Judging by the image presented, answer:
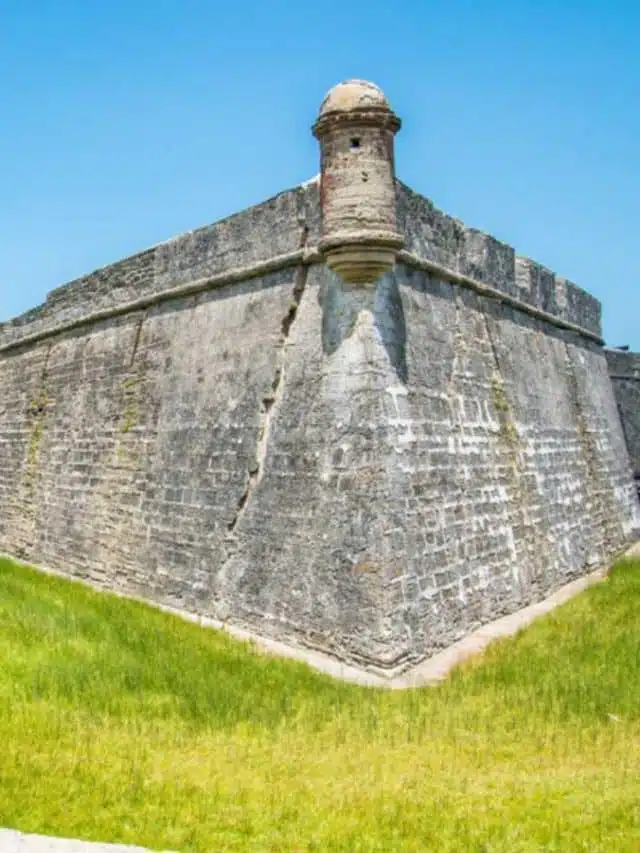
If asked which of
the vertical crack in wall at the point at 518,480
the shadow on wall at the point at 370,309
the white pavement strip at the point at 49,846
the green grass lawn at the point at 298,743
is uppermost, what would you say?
the shadow on wall at the point at 370,309

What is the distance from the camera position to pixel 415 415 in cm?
902

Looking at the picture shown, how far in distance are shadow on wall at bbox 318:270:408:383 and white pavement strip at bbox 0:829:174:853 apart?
19.7 feet

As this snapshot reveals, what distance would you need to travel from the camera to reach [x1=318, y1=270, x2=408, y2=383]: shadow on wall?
868 cm

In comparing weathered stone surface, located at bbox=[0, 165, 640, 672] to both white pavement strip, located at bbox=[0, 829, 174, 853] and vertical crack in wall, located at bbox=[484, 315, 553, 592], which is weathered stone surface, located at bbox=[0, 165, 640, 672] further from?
white pavement strip, located at bbox=[0, 829, 174, 853]

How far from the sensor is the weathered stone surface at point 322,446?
331 inches

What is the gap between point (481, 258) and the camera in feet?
37.7

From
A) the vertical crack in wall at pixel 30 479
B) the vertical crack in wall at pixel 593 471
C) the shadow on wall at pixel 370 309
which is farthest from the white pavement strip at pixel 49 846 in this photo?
the vertical crack in wall at pixel 593 471

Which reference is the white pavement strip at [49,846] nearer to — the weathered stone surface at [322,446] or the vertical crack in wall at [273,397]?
the weathered stone surface at [322,446]

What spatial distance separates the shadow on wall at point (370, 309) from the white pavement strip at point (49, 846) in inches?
236

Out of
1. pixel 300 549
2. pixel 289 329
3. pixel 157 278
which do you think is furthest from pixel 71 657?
pixel 157 278

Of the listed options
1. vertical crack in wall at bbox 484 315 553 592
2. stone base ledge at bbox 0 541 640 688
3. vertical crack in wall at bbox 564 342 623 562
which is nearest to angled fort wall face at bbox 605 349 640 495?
vertical crack in wall at bbox 564 342 623 562

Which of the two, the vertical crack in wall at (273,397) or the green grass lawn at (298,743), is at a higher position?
the vertical crack in wall at (273,397)

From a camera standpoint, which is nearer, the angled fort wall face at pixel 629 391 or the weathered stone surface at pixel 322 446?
the weathered stone surface at pixel 322 446

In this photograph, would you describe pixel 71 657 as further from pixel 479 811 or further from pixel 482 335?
pixel 482 335
